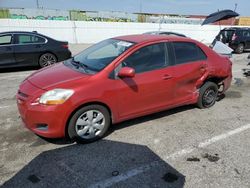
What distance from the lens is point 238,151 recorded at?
12.0 feet

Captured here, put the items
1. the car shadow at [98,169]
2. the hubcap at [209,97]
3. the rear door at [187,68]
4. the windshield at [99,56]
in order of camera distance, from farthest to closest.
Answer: the hubcap at [209,97] → the rear door at [187,68] → the windshield at [99,56] → the car shadow at [98,169]

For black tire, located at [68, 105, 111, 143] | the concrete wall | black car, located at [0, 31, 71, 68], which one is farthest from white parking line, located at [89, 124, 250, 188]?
the concrete wall

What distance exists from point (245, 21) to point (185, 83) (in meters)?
37.3

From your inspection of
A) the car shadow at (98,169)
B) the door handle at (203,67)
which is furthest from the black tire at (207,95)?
the car shadow at (98,169)

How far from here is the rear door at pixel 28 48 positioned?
8.91 m

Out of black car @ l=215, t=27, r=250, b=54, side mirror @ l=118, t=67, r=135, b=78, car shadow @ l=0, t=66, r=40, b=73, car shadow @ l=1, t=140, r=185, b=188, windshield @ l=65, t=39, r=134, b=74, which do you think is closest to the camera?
car shadow @ l=1, t=140, r=185, b=188

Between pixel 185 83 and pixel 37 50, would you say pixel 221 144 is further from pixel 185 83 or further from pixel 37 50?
pixel 37 50

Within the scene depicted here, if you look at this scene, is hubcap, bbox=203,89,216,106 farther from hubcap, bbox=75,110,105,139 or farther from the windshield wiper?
the windshield wiper

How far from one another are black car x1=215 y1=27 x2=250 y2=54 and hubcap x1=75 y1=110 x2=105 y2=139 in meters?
14.2

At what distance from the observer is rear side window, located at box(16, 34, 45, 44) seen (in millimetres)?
8952

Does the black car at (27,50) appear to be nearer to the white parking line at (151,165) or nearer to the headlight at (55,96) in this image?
the headlight at (55,96)

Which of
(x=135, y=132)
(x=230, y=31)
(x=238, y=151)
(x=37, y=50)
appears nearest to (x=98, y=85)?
(x=135, y=132)

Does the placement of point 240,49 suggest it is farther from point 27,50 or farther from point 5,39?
point 5,39

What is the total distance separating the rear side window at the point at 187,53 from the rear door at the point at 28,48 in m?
6.19
